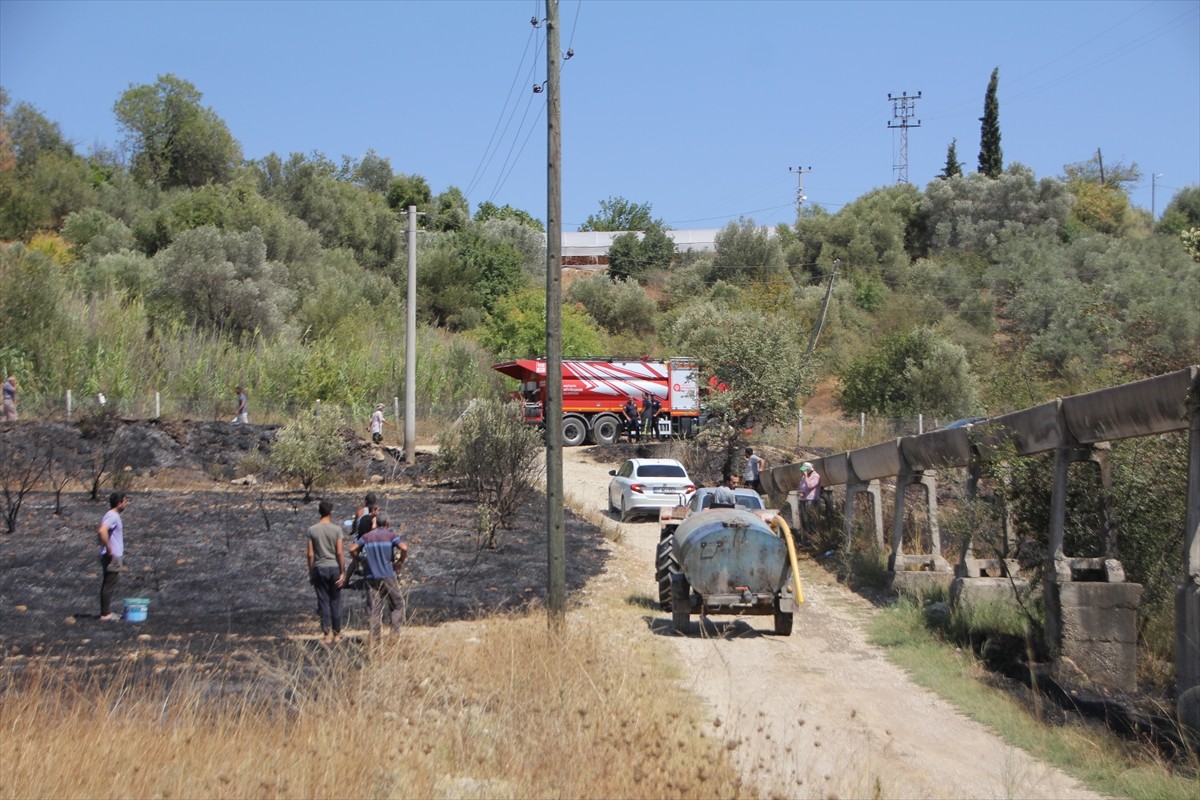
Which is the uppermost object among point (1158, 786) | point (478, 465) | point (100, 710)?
point (478, 465)

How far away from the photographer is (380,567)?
14.0 meters

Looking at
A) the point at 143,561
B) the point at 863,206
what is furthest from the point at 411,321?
the point at 863,206

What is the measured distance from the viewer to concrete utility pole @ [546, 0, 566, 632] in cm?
1455

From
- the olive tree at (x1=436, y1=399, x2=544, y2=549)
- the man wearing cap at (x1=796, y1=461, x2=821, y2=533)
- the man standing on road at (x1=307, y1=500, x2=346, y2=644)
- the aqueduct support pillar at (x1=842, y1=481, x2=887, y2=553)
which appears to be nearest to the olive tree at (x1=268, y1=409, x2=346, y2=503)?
the olive tree at (x1=436, y1=399, x2=544, y2=549)

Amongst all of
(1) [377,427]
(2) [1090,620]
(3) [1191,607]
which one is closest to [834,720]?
(3) [1191,607]

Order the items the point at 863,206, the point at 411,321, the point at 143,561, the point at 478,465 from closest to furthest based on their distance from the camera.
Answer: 1. the point at 143,561
2. the point at 478,465
3. the point at 411,321
4. the point at 863,206

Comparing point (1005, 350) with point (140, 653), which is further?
point (1005, 350)

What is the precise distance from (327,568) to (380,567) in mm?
643

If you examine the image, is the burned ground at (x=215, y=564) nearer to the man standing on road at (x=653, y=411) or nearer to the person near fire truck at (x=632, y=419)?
the person near fire truck at (x=632, y=419)

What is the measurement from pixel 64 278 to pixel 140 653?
128ft

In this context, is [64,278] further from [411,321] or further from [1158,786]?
[1158,786]

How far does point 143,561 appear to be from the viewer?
791 inches

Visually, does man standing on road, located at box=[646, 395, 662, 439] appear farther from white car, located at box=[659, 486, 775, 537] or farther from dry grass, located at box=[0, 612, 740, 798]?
dry grass, located at box=[0, 612, 740, 798]

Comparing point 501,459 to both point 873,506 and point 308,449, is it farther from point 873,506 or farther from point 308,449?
point 308,449
